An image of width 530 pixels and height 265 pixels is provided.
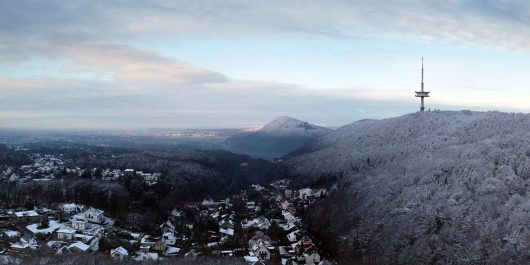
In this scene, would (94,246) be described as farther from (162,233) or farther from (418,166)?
(418,166)

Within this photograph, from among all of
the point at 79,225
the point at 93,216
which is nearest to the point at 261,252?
the point at 79,225

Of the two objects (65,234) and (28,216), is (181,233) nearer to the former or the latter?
(65,234)

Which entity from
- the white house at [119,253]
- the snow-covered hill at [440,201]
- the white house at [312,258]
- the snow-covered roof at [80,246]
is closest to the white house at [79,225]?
the snow-covered roof at [80,246]

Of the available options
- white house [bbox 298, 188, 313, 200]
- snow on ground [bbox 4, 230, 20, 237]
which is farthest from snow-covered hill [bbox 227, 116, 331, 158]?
snow on ground [bbox 4, 230, 20, 237]

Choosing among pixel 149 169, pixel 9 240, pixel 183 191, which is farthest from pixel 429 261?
pixel 149 169

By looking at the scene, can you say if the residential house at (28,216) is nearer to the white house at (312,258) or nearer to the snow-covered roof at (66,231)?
the snow-covered roof at (66,231)
